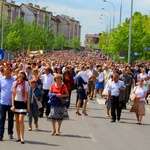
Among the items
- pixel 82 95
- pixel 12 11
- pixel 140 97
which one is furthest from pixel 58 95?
pixel 12 11

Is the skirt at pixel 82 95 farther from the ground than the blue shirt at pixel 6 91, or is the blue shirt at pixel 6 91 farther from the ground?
the blue shirt at pixel 6 91

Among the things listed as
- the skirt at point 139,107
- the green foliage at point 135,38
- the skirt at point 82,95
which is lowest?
the skirt at point 139,107

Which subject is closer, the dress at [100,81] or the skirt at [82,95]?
the skirt at [82,95]

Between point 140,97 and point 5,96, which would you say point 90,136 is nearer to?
point 5,96

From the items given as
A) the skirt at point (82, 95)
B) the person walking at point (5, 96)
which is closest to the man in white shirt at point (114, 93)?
the skirt at point (82, 95)

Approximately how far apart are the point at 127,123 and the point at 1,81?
6.69 m

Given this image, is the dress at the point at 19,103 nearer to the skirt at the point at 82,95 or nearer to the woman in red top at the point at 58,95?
the woman in red top at the point at 58,95

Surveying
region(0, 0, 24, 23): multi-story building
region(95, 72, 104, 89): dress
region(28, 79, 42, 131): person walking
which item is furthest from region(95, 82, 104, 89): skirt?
region(0, 0, 24, 23): multi-story building

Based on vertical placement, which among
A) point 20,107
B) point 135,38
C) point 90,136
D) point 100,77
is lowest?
point 90,136

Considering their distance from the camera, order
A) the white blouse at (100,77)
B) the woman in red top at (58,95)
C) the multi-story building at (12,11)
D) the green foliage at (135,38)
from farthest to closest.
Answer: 1. the multi-story building at (12,11)
2. the green foliage at (135,38)
3. the white blouse at (100,77)
4. the woman in red top at (58,95)

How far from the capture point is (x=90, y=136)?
15.3 m

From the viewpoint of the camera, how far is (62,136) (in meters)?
15.0

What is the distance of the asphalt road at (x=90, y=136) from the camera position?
43.5ft

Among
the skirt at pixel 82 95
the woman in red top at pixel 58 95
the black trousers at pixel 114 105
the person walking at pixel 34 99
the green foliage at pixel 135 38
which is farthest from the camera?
the green foliage at pixel 135 38
